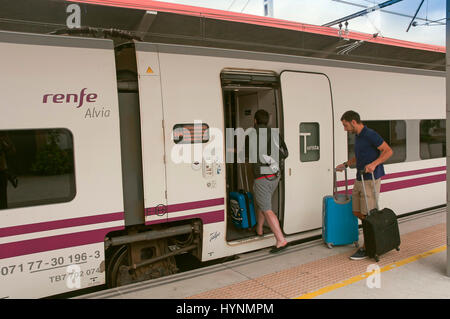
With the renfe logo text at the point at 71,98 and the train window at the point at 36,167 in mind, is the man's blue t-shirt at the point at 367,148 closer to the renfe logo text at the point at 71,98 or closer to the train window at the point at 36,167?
the renfe logo text at the point at 71,98

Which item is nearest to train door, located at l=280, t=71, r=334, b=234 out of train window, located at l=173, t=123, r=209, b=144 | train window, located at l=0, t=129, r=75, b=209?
train window, located at l=173, t=123, r=209, b=144

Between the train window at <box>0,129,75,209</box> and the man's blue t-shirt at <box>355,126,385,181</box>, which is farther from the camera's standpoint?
the man's blue t-shirt at <box>355,126,385,181</box>

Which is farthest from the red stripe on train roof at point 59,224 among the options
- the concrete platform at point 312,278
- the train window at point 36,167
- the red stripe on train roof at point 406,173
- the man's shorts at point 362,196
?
the red stripe on train roof at point 406,173

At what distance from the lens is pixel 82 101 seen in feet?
12.4

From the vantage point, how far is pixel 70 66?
3727 mm

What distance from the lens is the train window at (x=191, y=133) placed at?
4305 mm

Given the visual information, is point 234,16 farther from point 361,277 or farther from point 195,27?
point 361,277

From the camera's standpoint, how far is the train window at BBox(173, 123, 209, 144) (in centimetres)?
430

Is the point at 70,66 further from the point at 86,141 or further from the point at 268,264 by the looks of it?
the point at 268,264

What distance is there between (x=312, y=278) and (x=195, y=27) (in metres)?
6.35

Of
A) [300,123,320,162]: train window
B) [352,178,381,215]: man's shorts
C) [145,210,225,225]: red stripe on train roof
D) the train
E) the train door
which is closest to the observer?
the train

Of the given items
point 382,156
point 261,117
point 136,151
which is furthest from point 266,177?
point 136,151

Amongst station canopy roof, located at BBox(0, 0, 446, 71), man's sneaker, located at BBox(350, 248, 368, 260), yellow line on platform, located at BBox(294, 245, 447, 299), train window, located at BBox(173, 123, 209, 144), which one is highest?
station canopy roof, located at BBox(0, 0, 446, 71)

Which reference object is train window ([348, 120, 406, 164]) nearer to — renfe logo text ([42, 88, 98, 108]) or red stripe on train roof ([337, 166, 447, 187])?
red stripe on train roof ([337, 166, 447, 187])
